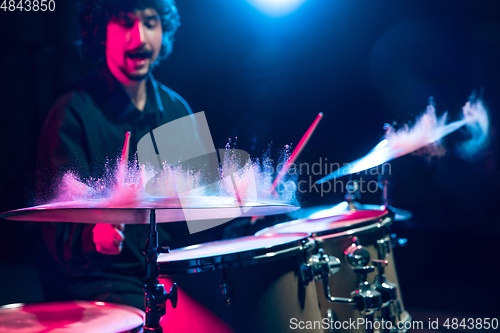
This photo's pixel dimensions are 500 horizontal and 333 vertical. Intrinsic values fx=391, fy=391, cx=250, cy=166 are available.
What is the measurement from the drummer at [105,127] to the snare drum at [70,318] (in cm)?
29

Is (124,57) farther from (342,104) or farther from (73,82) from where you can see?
(342,104)

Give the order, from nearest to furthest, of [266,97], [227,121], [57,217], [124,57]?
1. [57,217]
2. [124,57]
3. [227,121]
4. [266,97]

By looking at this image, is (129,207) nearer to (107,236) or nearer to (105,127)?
(107,236)

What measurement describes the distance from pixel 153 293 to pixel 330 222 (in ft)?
3.08

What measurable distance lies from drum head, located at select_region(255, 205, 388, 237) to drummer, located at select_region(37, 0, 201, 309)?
0.56 meters

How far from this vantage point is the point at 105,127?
5.74 ft

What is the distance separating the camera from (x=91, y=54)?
1.77 metres

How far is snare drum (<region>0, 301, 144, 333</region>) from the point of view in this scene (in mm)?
875

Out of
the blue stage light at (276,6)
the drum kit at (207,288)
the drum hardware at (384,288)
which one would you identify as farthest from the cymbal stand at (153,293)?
the blue stage light at (276,6)

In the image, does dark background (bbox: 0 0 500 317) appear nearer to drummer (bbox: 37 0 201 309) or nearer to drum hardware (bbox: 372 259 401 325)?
A: drummer (bbox: 37 0 201 309)

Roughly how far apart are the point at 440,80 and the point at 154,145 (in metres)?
1.97

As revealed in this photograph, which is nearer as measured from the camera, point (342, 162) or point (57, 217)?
point (57, 217)

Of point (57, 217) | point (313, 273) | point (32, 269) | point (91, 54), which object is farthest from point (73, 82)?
point (313, 273)

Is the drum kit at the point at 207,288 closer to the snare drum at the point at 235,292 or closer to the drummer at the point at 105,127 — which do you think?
the snare drum at the point at 235,292
